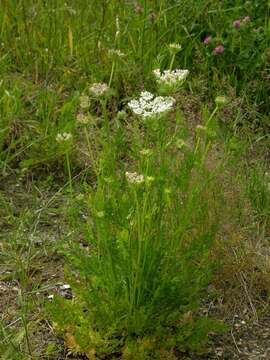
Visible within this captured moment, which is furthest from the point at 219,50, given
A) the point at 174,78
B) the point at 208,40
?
the point at 174,78

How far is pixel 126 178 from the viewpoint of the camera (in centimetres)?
209

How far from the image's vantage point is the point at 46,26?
13.6 ft

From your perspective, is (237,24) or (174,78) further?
(237,24)

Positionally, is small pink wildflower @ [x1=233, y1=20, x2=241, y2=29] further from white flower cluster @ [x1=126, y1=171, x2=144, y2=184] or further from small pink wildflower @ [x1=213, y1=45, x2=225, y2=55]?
white flower cluster @ [x1=126, y1=171, x2=144, y2=184]

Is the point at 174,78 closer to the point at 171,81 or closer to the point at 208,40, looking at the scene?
the point at 171,81

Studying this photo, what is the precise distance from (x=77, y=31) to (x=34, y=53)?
0.89 feet

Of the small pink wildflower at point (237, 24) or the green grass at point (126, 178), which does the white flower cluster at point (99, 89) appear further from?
the small pink wildflower at point (237, 24)

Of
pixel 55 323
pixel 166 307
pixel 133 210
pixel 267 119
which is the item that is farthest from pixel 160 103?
pixel 267 119

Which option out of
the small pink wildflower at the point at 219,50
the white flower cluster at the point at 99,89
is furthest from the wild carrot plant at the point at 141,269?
the small pink wildflower at the point at 219,50

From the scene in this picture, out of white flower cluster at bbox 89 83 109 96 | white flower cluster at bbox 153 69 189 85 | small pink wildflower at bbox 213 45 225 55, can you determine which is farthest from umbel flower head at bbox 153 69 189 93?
small pink wildflower at bbox 213 45 225 55

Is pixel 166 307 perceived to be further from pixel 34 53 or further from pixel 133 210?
pixel 34 53

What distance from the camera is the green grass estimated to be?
7.43ft

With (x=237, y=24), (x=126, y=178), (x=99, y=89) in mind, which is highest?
(x=99, y=89)

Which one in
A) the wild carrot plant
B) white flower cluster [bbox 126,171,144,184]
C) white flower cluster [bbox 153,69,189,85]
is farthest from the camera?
the wild carrot plant
